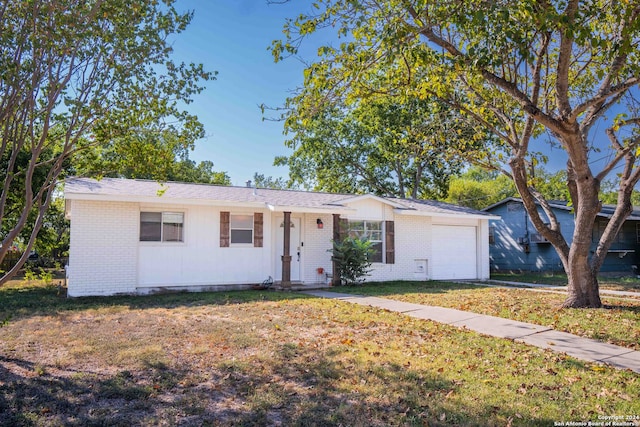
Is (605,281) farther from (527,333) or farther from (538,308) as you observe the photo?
(527,333)

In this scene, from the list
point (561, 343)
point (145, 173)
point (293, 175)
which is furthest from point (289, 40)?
point (293, 175)

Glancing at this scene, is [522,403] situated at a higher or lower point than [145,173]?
lower

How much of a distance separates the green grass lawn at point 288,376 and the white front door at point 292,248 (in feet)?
19.5

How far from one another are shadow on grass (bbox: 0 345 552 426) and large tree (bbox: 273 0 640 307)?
3926 mm

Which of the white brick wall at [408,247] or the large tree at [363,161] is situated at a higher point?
the large tree at [363,161]

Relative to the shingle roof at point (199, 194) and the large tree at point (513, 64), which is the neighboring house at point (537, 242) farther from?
the large tree at point (513, 64)

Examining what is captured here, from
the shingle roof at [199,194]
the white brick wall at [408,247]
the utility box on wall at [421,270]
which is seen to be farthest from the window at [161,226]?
the utility box on wall at [421,270]

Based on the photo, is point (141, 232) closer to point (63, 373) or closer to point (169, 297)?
point (169, 297)

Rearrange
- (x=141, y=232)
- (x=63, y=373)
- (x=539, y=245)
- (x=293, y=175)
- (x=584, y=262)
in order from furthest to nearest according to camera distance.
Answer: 1. (x=293, y=175)
2. (x=539, y=245)
3. (x=141, y=232)
4. (x=584, y=262)
5. (x=63, y=373)

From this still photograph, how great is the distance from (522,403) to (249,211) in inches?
394

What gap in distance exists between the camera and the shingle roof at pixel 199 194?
10.8m

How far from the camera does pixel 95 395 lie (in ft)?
12.8

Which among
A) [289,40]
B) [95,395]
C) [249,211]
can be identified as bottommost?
[95,395]

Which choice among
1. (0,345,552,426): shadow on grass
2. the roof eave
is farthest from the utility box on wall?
(0,345,552,426): shadow on grass
